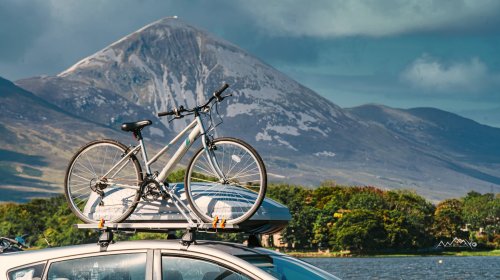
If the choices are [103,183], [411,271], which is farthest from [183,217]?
[411,271]

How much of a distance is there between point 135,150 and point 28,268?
2374mm

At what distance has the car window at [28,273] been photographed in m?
10.4

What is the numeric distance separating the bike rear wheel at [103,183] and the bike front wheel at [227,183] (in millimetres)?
725

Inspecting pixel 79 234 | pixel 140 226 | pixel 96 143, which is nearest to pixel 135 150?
pixel 96 143

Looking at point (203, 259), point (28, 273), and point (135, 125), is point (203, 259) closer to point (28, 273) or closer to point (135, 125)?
point (28, 273)

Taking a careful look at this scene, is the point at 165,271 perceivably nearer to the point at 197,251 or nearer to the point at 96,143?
the point at 197,251

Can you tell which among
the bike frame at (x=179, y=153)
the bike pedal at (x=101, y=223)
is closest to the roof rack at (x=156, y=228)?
the bike pedal at (x=101, y=223)

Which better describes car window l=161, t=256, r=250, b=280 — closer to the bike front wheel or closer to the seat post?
the bike front wheel

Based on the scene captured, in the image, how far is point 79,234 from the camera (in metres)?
184

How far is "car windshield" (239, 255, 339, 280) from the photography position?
989cm

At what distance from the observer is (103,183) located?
12.4m

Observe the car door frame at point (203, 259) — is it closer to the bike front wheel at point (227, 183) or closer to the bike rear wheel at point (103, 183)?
the bike front wheel at point (227, 183)

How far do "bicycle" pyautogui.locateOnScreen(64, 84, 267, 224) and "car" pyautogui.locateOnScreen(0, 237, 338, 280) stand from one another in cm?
67

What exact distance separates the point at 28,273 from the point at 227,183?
2.47m
